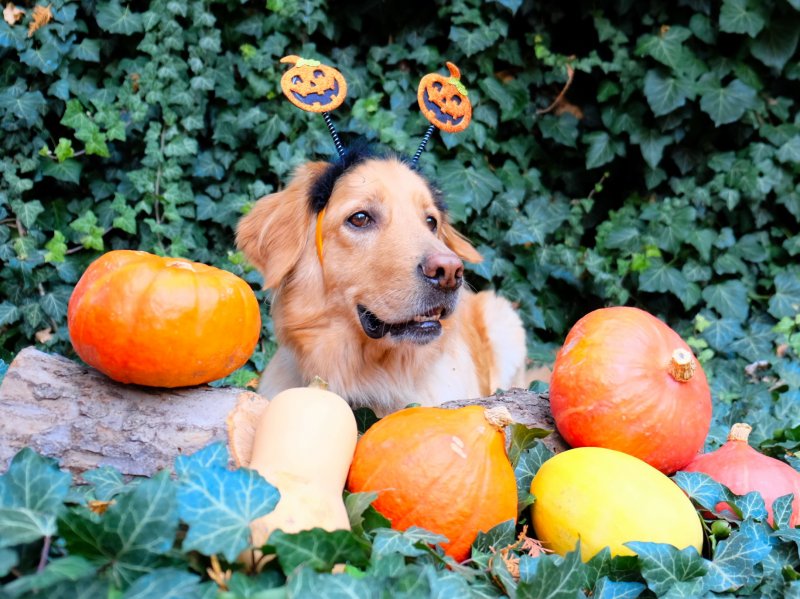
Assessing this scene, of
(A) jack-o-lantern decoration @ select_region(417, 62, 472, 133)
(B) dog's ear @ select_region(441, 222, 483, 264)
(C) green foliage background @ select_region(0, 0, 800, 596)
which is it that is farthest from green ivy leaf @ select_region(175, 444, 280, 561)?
(C) green foliage background @ select_region(0, 0, 800, 596)

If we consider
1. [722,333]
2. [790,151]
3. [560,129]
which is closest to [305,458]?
[722,333]

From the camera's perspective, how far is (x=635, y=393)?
1.93 metres

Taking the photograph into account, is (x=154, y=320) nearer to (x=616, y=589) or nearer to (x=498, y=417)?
(x=498, y=417)

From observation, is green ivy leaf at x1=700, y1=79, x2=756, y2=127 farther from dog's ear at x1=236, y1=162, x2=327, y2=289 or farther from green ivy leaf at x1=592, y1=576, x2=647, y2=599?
green ivy leaf at x1=592, y1=576, x2=647, y2=599

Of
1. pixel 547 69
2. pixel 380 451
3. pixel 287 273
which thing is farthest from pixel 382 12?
pixel 380 451

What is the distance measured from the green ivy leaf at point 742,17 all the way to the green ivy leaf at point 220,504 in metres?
4.59

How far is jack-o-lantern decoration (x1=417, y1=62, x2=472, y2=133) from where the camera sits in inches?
113

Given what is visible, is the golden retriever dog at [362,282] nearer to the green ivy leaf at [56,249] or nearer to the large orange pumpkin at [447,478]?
the large orange pumpkin at [447,478]

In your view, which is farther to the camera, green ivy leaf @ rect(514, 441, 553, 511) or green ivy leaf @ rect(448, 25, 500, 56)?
green ivy leaf @ rect(448, 25, 500, 56)

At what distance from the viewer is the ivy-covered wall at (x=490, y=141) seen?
4.25m

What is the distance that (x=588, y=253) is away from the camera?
506 centimetres

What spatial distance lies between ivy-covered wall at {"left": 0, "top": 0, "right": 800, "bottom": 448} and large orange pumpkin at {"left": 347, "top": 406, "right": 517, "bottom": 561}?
2482mm

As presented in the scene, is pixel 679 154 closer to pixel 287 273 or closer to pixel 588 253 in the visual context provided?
pixel 588 253

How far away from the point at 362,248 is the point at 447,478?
139 cm
